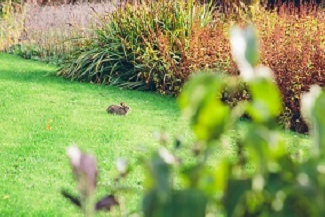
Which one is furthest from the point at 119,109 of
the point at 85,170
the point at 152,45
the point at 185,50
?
the point at 85,170

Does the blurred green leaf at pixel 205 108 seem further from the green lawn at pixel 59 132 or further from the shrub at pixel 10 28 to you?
the shrub at pixel 10 28

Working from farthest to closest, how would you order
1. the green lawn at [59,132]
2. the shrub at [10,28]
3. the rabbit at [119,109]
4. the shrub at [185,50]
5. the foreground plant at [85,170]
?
the shrub at [10,28], the shrub at [185,50], the rabbit at [119,109], the green lawn at [59,132], the foreground plant at [85,170]

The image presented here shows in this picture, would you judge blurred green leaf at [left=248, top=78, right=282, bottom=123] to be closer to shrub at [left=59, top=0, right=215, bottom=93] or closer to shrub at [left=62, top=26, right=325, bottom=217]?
shrub at [left=62, top=26, right=325, bottom=217]

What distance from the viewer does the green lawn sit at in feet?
15.0

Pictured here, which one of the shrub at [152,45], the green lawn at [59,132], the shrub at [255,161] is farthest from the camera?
the shrub at [152,45]

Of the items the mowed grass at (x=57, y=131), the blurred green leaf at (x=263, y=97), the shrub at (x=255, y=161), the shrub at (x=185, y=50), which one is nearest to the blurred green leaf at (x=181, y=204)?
the shrub at (x=255, y=161)

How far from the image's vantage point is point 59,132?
21.3 feet

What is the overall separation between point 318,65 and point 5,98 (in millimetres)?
3617

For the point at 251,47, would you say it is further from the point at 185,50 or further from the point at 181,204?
the point at 185,50

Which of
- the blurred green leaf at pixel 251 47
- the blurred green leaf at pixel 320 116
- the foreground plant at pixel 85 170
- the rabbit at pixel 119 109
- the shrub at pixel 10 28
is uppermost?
the blurred green leaf at pixel 251 47

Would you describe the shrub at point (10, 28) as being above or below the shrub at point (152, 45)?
below

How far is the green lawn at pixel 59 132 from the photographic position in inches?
180

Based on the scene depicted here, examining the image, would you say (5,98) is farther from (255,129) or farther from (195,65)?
(255,129)

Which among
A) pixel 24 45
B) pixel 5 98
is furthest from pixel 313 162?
pixel 24 45
